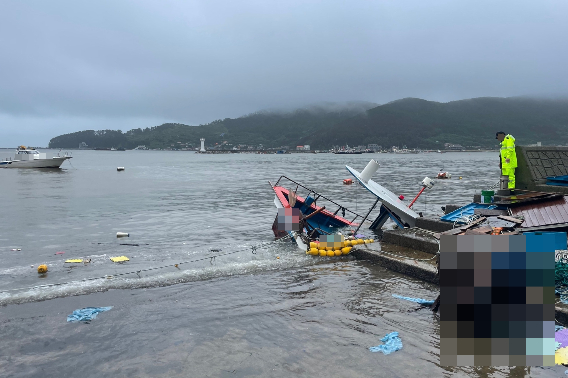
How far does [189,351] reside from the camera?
6.41m

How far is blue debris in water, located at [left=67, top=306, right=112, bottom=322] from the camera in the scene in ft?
25.3

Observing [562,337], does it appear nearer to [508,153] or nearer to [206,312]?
[206,312]

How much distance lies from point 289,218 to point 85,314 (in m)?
7.75

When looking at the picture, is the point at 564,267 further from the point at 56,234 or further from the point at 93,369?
the point at 56,234

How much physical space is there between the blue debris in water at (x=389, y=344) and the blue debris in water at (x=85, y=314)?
5.11 metres

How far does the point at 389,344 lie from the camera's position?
6.35 metres

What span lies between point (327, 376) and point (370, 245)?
22.2 ft

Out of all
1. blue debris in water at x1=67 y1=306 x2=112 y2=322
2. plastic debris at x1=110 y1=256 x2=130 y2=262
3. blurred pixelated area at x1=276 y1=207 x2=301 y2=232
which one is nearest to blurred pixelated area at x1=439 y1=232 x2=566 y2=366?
blue debris in water at x1=67 y1=306 x2=112 y2=322

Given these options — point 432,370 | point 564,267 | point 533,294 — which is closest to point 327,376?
point 432,370

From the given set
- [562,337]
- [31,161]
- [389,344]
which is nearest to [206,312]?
[389,344]

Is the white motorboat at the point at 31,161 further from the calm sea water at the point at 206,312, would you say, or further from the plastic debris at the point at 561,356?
the plastic debris at the point at 561,356

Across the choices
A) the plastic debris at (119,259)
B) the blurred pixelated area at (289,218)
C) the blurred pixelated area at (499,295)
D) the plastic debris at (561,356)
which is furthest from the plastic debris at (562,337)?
the plastic debris at (119,259)

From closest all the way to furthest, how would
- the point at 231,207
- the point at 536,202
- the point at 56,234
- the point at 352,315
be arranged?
1. the point at 352,315
2. the point at 536,202
3. the point at 56,234
4. the point at 231,207

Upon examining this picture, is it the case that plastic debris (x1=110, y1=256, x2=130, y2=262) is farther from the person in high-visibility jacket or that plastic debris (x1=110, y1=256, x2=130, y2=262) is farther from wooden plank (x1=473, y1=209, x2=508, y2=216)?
the person in high-visibility jacket
